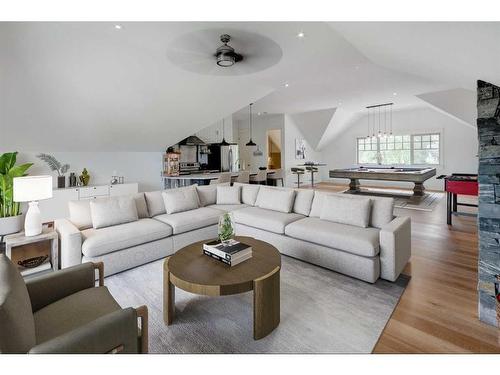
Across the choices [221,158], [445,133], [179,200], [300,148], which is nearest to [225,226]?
[179,200]

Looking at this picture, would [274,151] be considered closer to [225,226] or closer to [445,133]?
[445,133]

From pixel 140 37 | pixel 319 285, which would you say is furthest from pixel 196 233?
pixel 140 37

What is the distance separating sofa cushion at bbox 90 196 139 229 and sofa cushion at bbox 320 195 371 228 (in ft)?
8.41

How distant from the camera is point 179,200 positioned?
13.2 ft

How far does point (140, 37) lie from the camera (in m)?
3.10

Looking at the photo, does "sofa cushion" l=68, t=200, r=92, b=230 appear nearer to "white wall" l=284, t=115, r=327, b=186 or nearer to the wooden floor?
the wooden floor

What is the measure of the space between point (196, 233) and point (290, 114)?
24.1 feet

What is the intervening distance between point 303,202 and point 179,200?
1.89m

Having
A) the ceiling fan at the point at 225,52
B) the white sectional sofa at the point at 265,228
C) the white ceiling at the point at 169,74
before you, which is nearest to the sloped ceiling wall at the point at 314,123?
the white ceiling at the point at 169,74

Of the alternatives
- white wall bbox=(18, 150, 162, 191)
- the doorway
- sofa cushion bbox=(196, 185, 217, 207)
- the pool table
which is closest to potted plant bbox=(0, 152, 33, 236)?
white wall bbox=(18, 150, 162, 191)

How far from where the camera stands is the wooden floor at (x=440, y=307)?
1.80m

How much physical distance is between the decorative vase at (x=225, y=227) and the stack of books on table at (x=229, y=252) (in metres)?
0.07

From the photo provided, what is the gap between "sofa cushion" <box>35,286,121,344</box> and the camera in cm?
142
